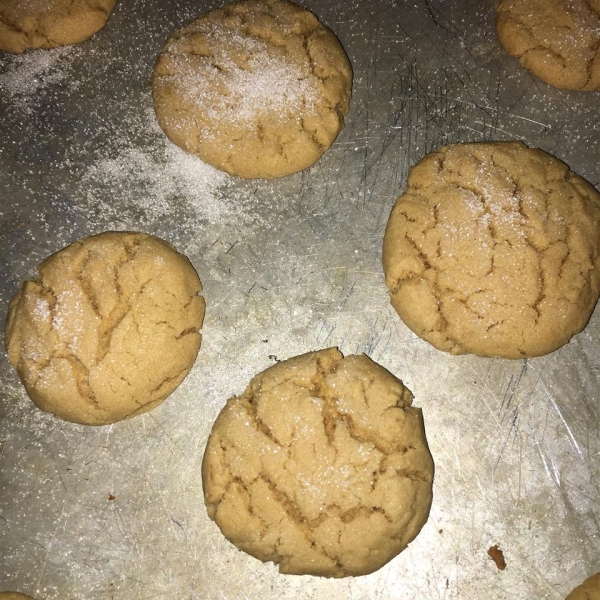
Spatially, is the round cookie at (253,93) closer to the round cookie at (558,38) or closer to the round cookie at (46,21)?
the round cookie at (46,21)

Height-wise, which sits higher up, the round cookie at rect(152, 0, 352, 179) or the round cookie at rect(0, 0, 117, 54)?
the round cookie at rect(0, 0, 117, 54)

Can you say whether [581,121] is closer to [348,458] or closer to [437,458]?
[437,458]

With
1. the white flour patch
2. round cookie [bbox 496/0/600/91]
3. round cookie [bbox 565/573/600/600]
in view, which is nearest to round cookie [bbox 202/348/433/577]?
round cookie [bbox 565/573/600/600]

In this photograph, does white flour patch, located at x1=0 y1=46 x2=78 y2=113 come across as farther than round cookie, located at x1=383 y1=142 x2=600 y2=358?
Yes

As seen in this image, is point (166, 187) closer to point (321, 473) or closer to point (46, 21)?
point (46, 21)

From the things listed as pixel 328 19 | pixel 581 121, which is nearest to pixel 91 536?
pixel 328 19

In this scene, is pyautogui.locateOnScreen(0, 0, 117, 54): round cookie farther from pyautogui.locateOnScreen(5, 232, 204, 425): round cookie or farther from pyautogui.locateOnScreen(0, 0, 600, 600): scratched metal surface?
pyautogui.locateOnScreen(5, 232, 204, 425): round cookie

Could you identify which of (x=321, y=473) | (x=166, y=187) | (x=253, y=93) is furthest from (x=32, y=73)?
(x=321, y=473)
